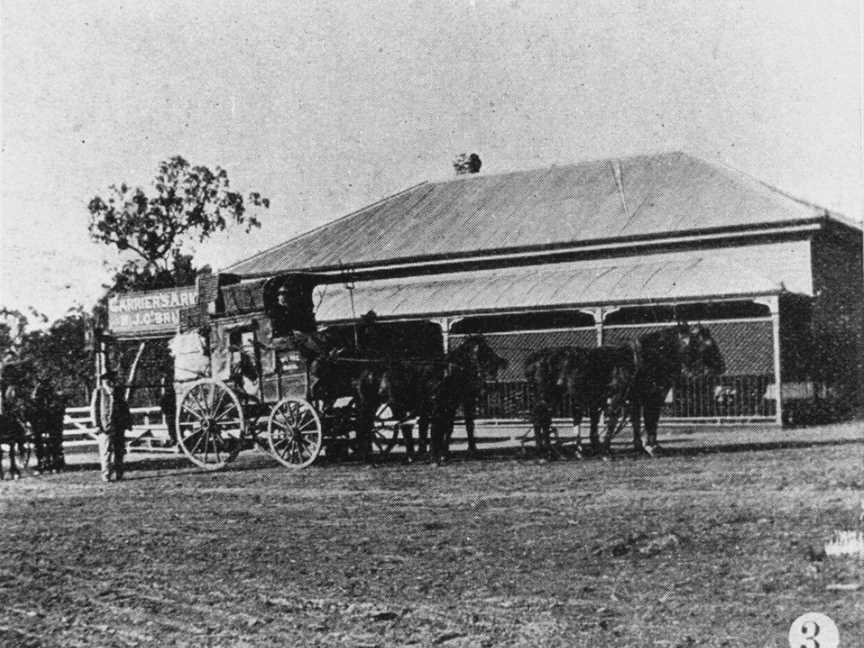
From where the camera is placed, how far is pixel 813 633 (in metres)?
4.30

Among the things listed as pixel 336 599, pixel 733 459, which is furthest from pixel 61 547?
pixel 733 459

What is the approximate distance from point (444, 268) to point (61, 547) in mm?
18278

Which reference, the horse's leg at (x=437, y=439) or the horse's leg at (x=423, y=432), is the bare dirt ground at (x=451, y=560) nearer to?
the horse's leg at (x=437, y=439)

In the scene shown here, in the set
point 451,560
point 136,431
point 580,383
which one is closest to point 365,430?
point 580,383

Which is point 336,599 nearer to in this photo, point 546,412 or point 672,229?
point 546,412

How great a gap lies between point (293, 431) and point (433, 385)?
80.0 inches

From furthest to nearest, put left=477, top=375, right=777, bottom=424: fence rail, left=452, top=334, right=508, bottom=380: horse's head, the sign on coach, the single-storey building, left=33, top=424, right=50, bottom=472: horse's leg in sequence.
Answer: the single-storey building, left=477, top=375, right=777, bottom=424: fence rail, the sign on coach, left=33, top=424, right=50, bottom=472: horse's leg, left=452, top=334, right=508, bottom=380: horse's head

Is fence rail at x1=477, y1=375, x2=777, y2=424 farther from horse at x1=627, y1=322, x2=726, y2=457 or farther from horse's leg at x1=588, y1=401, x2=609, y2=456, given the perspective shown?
horse at x1=627, y1=322, x2=726, y2=457

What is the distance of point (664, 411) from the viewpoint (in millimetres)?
20453

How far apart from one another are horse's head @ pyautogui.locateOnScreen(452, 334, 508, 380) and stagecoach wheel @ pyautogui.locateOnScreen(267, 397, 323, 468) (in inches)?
85.4

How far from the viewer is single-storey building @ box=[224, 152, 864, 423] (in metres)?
20.1

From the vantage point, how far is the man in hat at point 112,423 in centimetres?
1332

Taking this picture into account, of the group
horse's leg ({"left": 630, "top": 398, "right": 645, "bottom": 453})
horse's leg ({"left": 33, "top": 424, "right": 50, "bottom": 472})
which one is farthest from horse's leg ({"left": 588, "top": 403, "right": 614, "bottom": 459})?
horse's leg ({"left": 33, "top": 424, "right": 50, "bottom": 472})

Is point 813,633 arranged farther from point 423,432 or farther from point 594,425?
point 423,432
